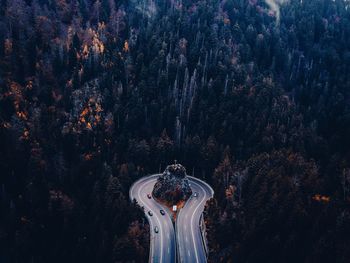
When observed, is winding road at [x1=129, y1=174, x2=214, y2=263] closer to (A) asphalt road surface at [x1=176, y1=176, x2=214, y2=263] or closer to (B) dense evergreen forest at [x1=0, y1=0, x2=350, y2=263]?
(A) asphalt road surface at [x1=176, y1=176, x2=214, y2=263]

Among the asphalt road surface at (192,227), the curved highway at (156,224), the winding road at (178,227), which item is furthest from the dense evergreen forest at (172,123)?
the asphalt road surface at (192,227)

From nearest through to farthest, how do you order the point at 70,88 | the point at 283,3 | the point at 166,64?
the point at 70,88
the point at 166,64
the point at 283,3

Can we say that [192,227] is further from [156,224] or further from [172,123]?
[172,123]

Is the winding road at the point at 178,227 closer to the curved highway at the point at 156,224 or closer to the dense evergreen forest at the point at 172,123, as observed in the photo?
the curved highway at the point at 156,224

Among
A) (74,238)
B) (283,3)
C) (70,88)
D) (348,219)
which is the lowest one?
(74,238)

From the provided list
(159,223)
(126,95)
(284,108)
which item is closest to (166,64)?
(126,95)

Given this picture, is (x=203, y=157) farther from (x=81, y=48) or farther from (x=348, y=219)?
(x=81, y=48)

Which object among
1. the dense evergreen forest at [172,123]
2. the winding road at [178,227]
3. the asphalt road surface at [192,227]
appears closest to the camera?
the asphalt road surface at [192,227]
